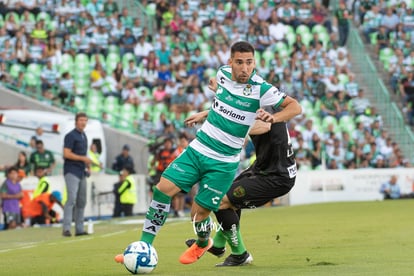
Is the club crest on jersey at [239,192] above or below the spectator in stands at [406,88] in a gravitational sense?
above

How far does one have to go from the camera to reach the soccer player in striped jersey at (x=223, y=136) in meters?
11.4

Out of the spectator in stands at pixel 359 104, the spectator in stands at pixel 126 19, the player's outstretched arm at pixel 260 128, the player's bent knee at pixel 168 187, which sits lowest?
the spectator in stands at pixel 359 104

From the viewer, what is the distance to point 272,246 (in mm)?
15492

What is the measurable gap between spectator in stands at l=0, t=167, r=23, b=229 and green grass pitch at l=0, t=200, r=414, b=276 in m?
1.51

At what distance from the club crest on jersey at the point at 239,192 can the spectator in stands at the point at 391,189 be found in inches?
739

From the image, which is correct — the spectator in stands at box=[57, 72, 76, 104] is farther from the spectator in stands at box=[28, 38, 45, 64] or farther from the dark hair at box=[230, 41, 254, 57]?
the dark hair at box=[230, 41, 254, 57]

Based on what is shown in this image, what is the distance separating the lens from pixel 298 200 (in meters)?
31.1

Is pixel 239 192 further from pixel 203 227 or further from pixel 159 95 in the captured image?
pixel 159 95

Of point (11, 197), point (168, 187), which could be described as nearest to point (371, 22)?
point (11, 197)

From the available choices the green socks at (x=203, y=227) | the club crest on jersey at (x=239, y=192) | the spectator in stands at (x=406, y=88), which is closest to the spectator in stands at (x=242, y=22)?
the spectator in stands at (x=406, y=88)

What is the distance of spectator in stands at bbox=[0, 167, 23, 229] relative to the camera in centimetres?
2484

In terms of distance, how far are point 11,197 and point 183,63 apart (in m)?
11.5

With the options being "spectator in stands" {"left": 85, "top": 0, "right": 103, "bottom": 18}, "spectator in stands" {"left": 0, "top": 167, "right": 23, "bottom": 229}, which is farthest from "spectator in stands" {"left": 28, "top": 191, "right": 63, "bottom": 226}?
"spectator in stands" {"left": 85, "top": 0, "right": 103, "bottom": 18}

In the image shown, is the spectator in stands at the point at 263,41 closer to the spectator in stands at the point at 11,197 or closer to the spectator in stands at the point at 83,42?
the spectator in stands at the point at 83,42
